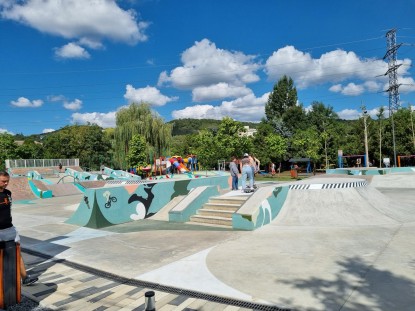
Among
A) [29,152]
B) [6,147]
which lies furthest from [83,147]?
[29,152]

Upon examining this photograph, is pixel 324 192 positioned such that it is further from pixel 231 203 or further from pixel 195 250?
pixel 195 250

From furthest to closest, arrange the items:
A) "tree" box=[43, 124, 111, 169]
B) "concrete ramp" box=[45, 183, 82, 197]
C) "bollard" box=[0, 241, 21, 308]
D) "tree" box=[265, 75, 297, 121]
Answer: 1. "tree" box=[265, 75, 297, 121]
2. "tree" box=[43, 124, 111, 169]
3. "concrete ramp" box=[45, 183, 82, 197]
4. "bollard" box=[0, 241, 21, 308]

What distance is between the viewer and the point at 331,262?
19.2 ft

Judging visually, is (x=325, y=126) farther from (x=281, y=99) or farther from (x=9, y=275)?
(x=9, y=275)

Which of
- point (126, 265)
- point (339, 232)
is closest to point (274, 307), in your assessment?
point (126, 265)

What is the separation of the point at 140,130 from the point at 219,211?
101 feet

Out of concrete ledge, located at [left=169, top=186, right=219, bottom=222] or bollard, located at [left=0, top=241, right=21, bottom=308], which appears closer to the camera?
bollard, located at [left=0, top=241, right=21, bottom=308]

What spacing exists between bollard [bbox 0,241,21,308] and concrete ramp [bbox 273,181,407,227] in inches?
289

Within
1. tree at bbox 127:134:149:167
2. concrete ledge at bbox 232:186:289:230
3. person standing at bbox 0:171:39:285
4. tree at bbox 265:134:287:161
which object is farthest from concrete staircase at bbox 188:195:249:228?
tree at bbox 265:134:287:161

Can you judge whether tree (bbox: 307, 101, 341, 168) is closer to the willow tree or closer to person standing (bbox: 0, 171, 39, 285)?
the willow tree

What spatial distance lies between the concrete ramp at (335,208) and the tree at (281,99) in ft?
192

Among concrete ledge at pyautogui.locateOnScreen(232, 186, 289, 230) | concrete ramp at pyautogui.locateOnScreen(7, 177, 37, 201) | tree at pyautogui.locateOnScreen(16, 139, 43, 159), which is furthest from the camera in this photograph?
tree at pyautogui.locateOnScreen(16, 139, 43, 159)

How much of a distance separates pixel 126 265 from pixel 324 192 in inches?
284

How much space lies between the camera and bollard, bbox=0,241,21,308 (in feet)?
14.1
